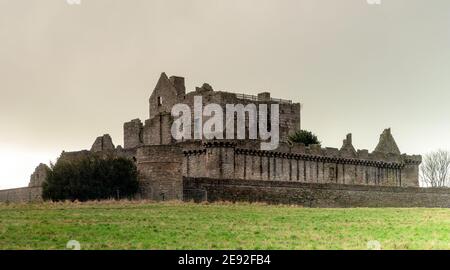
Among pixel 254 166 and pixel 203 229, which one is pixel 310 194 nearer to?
pixel 254 166

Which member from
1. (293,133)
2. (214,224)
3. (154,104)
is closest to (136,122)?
(154,104)

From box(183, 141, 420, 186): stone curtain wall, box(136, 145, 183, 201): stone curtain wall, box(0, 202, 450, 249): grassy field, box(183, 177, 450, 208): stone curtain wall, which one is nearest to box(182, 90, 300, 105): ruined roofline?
box(183, 141, 420, 186): stone curtain wall

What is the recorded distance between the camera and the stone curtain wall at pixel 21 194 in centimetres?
5268

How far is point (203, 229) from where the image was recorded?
76.5 ft

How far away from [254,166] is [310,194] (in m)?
6.73

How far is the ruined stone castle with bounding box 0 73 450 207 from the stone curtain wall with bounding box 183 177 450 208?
1.9 inches

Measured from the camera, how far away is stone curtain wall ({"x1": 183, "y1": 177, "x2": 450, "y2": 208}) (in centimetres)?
4137

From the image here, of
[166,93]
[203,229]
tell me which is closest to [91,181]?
[203,229]

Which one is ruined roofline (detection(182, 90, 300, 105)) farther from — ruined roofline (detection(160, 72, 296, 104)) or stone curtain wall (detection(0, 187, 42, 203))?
stone curtain wall (detection(0, 187, 42, 203))

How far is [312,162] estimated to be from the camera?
187 ft

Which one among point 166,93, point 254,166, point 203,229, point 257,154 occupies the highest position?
point 166,93

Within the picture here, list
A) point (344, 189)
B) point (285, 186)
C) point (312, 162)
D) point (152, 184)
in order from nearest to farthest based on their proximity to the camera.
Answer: point (152, 184)
point (285, 186)
point (344, 189)
point (312, 162)
